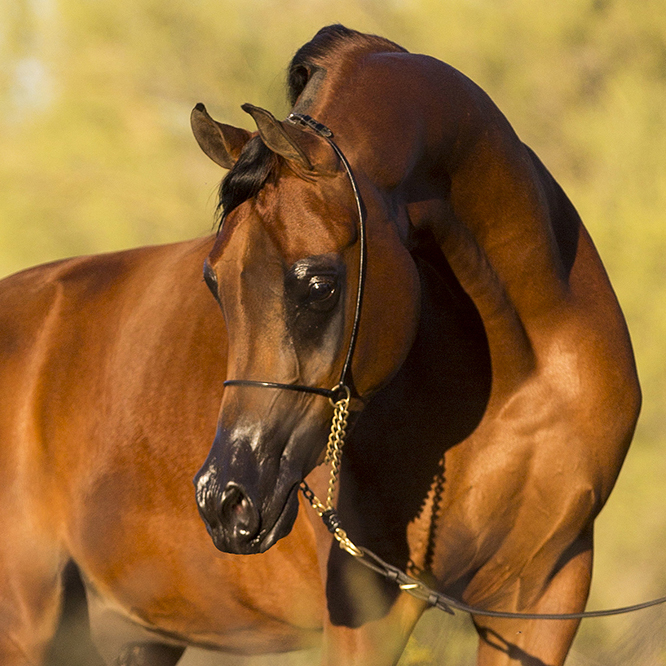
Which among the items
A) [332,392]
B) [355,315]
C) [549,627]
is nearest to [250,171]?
[355,315]

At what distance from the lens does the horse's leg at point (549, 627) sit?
2.45 metres

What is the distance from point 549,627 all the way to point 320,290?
128 centimetres

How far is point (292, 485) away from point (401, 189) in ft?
2.15

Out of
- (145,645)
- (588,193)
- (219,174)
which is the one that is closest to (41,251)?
(219,174)

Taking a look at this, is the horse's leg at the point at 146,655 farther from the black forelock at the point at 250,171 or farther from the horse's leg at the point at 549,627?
the black forelock at the point at 250,171

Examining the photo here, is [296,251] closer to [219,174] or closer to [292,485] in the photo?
[292,485]

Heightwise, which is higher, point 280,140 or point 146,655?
point 280,140

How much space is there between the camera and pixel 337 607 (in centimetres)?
229

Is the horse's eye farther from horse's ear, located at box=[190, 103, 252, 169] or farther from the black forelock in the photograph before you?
horse's ear, located at box=[190, 103, 252, 169]

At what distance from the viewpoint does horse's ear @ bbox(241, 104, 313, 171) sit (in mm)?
1692

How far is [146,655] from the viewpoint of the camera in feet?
11.6

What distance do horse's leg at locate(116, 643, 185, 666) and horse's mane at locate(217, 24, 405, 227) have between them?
2.12 m

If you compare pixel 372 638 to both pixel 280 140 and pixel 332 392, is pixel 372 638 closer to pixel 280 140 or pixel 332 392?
pixel 332 392

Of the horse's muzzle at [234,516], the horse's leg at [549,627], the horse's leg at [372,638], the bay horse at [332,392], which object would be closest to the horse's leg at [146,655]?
the bay horse at [332,392]
